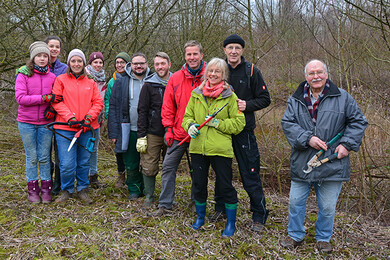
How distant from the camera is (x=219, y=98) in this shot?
354 cm

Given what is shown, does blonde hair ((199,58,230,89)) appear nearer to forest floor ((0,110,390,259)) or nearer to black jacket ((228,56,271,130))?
black jacket ((228,56,271,130))

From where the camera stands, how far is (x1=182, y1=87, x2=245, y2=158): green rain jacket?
3484 mm

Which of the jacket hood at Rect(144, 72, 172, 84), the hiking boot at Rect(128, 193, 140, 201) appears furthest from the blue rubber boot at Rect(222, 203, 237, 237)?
the jacket hood at Rect(144, 72, 172, 84)

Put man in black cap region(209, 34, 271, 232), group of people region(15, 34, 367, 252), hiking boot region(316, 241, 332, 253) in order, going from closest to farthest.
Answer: group of people region(15, 34, 367, 252) → hiking boot region(316, 241, 332, 253) → man in black cap region(209, 34, 271, 232)

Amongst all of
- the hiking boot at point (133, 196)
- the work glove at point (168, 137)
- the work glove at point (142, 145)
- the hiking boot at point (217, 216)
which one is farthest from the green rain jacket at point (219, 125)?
the hiking boot at point (133, 196)

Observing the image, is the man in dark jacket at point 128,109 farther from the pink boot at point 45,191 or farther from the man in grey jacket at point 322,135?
the man in grey jacket at point 322,135

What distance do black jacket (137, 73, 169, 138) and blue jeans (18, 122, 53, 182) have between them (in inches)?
47.9

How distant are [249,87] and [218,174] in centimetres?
105

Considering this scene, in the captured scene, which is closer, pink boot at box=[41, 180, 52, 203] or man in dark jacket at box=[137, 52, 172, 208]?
man in dark jacket at box=[137, 52, 172, 208]

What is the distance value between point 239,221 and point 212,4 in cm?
606

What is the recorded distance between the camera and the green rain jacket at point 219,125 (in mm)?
3484

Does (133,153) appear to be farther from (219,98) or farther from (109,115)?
(219,98)

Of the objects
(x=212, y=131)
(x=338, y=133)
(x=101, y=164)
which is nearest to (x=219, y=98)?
(x=212, y=131)

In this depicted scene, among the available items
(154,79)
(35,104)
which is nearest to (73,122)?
(35,104)
